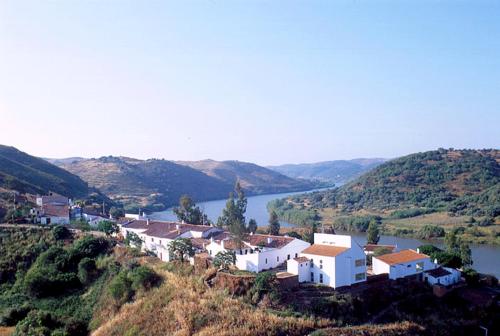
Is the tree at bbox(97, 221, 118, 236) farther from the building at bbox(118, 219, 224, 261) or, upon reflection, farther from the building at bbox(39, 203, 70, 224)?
the building at bbox(39, 203, 70, 224)

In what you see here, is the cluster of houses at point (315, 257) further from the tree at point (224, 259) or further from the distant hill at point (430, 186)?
the distant hill at point (430, 186)

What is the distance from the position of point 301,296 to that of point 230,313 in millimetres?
3907

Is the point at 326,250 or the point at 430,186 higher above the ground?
the point at 430,186

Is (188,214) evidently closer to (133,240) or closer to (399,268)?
(133,240)

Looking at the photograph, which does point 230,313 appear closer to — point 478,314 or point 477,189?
point 478,314

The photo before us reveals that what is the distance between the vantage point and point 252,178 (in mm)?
172750

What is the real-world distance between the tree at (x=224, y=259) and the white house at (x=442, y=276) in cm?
1188

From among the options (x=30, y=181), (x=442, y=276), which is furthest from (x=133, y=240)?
(x=30, y=181)

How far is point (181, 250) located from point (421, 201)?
Answer: 63459 mm

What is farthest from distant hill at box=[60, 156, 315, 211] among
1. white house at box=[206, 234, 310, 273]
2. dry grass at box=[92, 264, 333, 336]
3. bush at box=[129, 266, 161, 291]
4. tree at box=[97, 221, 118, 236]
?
dry grass at box=[92, 264, 333, 336]

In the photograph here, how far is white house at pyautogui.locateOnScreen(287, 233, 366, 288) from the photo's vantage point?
968 inches

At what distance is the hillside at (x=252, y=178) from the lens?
156 meters

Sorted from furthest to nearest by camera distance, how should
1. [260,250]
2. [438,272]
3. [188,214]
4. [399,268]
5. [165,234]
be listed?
[188,214], [165,234], [438,272], [260,250], [399,268]

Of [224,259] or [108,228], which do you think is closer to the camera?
[224,259]
